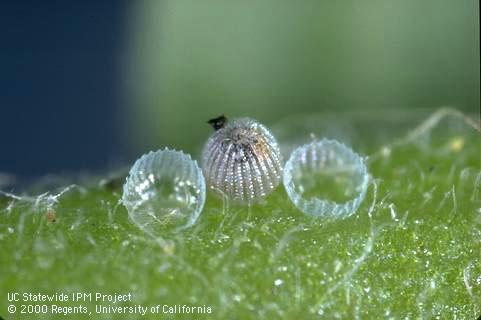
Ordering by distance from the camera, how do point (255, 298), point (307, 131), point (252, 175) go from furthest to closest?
point (307, 131) → point (252, 175) → point (255, 298)

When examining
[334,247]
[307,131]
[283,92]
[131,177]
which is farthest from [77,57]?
[334,247]

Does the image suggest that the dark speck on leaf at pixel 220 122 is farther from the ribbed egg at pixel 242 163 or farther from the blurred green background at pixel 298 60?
the blurred green background at pixel 298 60

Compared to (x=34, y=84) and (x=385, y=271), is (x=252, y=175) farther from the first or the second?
(x=34, y=84)

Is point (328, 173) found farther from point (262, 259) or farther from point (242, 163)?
point (262, 259)

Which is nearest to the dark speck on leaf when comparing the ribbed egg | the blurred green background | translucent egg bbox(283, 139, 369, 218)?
the ribbed egg

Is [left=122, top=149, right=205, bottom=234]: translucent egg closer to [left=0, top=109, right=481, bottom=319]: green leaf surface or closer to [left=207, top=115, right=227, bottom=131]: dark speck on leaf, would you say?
[left=0, top=109, right=481, bottom=319]: green leaf surface

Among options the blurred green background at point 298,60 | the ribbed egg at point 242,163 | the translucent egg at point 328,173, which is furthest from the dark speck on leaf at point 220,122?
the blurred green background at point 298,60

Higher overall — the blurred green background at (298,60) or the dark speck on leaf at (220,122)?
the blurred green background at (298,60)
